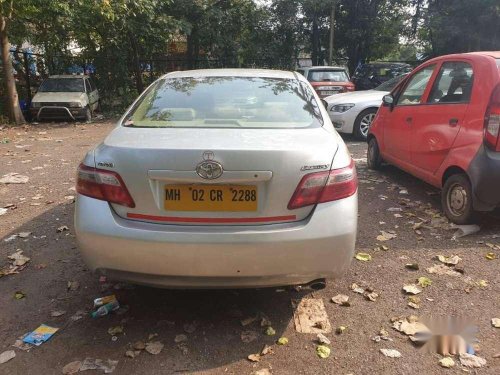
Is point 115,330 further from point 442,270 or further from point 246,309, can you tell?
point 442,270

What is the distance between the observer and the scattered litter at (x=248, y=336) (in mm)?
2725

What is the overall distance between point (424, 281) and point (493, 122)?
1.56 meters

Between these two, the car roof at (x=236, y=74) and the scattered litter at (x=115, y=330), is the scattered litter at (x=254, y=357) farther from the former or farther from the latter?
the car roof at (x=236, y=74)

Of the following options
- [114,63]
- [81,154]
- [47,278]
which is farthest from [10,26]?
[47,278]

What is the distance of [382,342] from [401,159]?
11.2ft

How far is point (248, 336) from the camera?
2766mm

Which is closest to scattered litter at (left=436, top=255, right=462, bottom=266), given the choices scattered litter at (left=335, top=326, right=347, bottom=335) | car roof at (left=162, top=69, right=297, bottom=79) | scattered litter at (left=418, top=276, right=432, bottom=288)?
scattered litter at (left=418, top=276, right=432, bottom=288)

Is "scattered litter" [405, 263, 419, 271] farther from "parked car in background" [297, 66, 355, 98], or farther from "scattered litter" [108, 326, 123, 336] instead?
"parked car in background" [297, 66, 355, 98]

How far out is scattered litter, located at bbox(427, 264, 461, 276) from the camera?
354cm

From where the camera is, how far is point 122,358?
2.56 m

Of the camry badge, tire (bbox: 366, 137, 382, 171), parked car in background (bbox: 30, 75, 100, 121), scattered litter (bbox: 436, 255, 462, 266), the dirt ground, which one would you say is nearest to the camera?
the camry badge

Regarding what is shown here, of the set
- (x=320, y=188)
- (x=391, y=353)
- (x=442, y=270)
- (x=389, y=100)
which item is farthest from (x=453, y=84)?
(x=391, y=353)

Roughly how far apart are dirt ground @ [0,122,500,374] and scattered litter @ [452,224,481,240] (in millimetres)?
62

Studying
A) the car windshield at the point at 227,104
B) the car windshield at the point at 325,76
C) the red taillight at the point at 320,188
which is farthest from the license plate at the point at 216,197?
the car windshield at the point at 325,76
